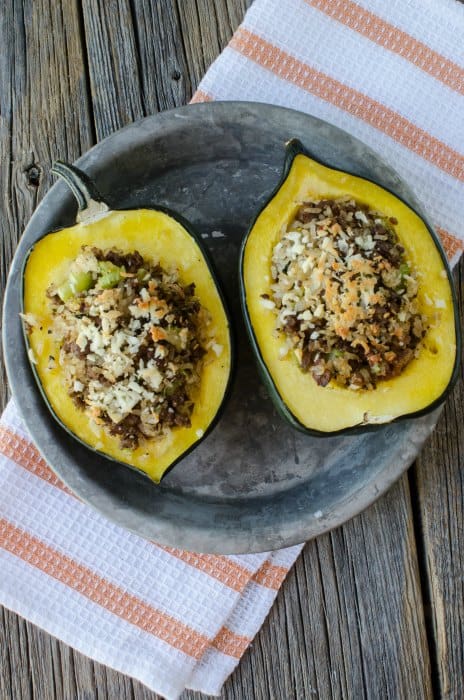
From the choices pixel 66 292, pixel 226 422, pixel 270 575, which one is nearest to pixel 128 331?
pixel 66 292

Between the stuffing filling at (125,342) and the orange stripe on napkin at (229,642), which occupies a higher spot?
the stuffing filling at (125,342)

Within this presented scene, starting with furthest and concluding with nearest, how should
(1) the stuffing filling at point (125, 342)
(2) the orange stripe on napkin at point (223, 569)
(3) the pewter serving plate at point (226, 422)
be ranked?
(2) the orange stripe on napkin at point (223, 569) → (3) the pewter serving plate at point (226, 422) → (1) the stuffing filling at point (125, 342)

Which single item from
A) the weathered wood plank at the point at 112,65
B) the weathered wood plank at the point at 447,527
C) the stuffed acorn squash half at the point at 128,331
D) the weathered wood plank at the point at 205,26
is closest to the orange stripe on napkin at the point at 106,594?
the stuffed acorn squash half at the point at 128,331

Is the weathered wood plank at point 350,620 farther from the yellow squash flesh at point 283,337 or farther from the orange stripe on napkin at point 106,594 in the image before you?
the yellow squash flesh at point 283,337

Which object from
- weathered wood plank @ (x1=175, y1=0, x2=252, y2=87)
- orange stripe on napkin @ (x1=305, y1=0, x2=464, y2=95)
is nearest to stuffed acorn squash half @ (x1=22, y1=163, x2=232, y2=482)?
weathered wood plank @ (x1=175, y1=0, x2=252, y2=87)

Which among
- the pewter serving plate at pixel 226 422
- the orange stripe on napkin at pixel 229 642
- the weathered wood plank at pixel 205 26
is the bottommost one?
the orange stripe on napkin at pixel 229 642

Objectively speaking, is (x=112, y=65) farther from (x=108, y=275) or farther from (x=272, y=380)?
(x=272, y=380)

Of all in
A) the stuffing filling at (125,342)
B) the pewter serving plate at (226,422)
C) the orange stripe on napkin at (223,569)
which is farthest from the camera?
the orange stripe on napkin at (223,569)
